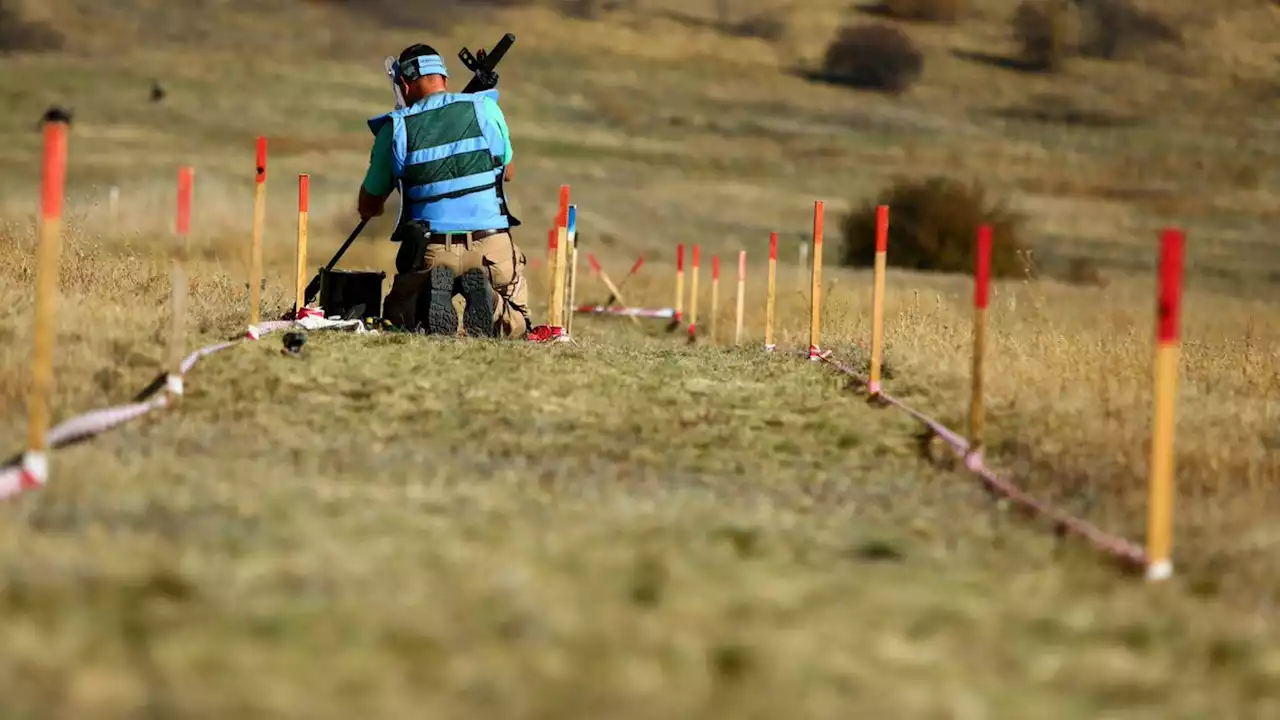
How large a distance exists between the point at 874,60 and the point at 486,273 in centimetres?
6589

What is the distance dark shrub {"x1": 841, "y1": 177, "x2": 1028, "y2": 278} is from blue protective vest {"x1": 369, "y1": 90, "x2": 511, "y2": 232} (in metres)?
27.9

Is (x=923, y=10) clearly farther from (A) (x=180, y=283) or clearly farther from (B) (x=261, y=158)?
(A) (x=180, y=283)

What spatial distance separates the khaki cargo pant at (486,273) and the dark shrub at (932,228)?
27.3 metres

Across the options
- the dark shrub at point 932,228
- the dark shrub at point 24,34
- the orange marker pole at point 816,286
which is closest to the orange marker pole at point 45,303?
the orange marker pole at point 816,286

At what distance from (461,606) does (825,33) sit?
81927 mm

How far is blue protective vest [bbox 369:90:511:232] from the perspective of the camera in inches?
528

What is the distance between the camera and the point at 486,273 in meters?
13.8

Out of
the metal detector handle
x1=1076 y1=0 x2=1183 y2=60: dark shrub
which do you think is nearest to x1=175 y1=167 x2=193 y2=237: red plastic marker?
the metal detector handle

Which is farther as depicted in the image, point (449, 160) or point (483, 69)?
point (483, 69)

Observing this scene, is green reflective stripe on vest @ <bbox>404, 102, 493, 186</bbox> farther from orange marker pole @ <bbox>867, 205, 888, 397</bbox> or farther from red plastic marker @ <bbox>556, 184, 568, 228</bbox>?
orange marker pole @ <bbox>867, 205, 888, 397</bbox>

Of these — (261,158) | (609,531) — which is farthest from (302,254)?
(609,531)

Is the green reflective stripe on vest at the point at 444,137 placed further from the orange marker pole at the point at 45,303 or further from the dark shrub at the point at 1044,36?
the dark shrub at the point at 1044,36

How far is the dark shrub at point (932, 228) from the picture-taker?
137 ft

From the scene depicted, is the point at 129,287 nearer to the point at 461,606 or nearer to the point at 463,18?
the point at 461,606
